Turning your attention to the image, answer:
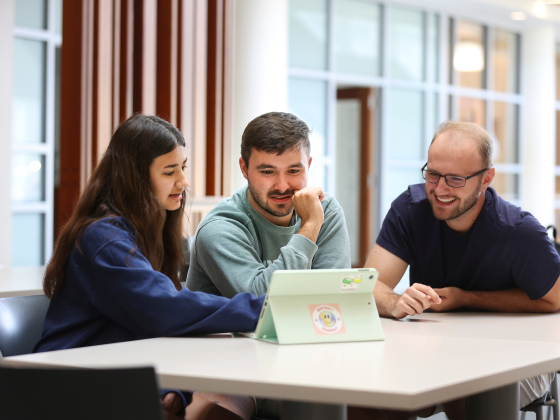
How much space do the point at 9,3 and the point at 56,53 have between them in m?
0.69

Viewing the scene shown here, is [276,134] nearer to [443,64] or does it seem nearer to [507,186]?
[443,64]

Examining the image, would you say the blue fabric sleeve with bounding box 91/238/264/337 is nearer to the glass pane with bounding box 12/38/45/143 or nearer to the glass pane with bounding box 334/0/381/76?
the glass pane with bounding box 12/38/45/143

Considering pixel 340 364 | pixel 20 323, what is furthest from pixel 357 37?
pixel 340 364

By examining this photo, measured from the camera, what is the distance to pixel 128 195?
171 cm

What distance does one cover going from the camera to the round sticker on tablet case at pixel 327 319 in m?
1.48

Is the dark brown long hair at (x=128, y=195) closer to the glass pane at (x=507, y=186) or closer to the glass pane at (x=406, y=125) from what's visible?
the glass pane at (x=406, y=125)

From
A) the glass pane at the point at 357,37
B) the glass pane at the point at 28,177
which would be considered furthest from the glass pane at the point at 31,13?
the glass pane at the point at 357,37

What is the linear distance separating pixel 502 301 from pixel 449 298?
0.56 ft

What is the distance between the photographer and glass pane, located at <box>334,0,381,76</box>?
7441mm

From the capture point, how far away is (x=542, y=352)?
1396mm

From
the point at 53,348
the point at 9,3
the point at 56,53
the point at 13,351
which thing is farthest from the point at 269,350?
the point at 56,53

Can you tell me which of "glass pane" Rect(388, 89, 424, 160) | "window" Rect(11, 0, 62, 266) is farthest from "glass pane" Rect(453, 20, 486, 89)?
"window" Rect(11, 0, 62, 266)

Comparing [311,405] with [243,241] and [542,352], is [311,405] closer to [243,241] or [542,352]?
[542,352]

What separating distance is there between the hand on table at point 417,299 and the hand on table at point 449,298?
0.27 metres
